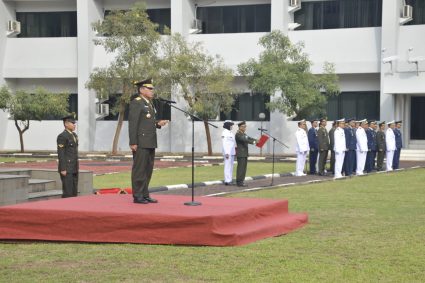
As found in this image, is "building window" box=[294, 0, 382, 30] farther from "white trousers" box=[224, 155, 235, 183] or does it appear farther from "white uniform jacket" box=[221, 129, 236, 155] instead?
"white trousers" box=[224, 155, 235, 183]

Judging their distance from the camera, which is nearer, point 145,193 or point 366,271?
point 366,271

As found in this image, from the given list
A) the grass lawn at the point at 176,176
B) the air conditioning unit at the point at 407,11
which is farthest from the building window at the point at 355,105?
the grass lawn at the point at 176,176

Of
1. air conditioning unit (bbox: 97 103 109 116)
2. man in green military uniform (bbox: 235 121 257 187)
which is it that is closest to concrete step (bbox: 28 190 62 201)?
man in green military uniform (bbox: 235 121 257 187)

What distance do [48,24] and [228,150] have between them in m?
24.7

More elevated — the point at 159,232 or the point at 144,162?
the point at 144,162

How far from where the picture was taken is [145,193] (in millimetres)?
10164

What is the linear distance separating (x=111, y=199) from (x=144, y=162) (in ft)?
3.06

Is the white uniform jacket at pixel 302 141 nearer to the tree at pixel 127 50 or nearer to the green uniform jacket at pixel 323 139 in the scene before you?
the green uniform jacket at pixel 323 139

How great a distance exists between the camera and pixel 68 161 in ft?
41.7

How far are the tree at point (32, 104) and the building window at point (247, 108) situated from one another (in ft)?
26.1

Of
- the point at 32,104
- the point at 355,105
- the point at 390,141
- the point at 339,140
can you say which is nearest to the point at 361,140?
the point at 339,140

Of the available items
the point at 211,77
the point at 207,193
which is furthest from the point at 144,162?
the point at 211,77

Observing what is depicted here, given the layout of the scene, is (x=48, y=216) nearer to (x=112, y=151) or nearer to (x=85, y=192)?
(x=85, y=192)

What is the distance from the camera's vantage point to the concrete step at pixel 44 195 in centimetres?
1236
